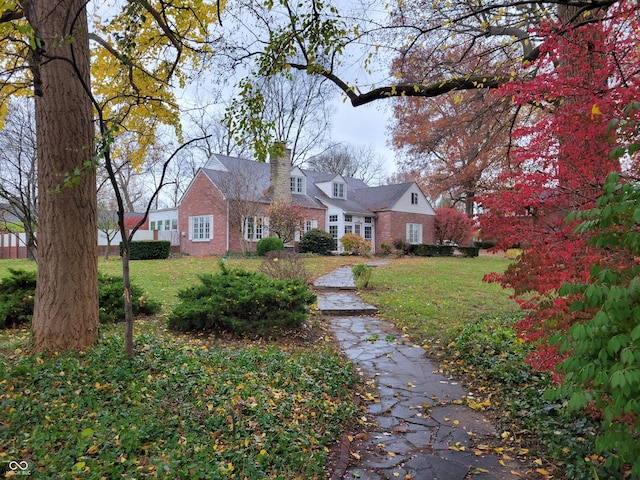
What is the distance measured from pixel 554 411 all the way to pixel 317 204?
2080 cm

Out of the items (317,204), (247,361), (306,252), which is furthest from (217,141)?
(247,361)

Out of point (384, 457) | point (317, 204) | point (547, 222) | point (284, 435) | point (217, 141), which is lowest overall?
point (384, 457)

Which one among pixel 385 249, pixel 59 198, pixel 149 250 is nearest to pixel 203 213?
pixel 149 250

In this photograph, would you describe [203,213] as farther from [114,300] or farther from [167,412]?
[167,412]

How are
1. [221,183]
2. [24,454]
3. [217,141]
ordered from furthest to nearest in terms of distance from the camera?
1. [217,141]
2. [221,183]
3. [24,454]

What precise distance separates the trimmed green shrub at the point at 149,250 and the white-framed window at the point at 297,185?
8193 millimetres

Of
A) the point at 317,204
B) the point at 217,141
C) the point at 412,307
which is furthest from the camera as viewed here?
the point at 217,141

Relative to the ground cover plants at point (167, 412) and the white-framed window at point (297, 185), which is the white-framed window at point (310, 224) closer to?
the white-framed window at point (297, 185)

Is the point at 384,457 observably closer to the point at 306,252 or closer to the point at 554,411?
the point at 554,411

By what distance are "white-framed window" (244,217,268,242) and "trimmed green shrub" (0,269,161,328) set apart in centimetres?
1352

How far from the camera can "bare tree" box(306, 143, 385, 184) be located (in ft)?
128

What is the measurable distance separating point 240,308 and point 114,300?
6.40 ft

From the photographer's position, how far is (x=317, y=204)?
78.0 ft

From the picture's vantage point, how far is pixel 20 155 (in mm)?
14484
